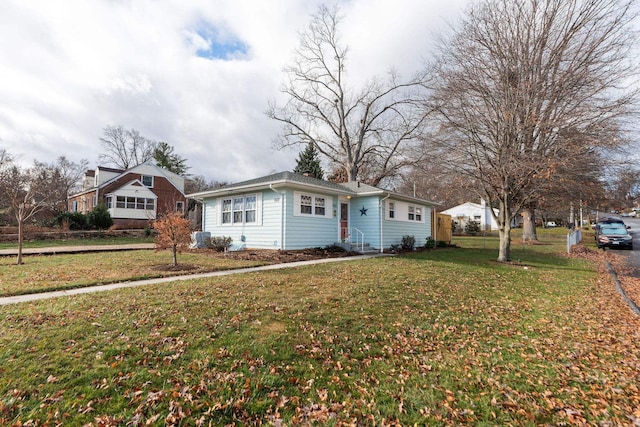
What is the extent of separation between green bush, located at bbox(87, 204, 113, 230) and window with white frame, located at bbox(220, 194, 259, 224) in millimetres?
13496

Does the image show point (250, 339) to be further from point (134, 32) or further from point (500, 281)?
point (134, 32)

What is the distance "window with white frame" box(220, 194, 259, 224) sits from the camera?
14328mm

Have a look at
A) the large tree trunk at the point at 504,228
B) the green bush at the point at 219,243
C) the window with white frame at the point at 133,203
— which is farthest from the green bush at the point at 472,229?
the window with white frame at the point at 133,203

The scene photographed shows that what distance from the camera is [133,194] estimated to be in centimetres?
2902

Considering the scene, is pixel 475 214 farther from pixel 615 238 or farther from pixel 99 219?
pixel 99 219

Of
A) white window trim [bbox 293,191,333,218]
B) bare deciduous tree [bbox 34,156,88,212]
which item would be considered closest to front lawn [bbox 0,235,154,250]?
white window trim [bbox 293,191,333,218]

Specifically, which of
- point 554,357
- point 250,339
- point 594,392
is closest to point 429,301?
point 554,357

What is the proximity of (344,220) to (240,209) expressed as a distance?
17.7 feet

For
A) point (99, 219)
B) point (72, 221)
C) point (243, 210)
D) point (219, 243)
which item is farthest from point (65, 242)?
point (243, 210)

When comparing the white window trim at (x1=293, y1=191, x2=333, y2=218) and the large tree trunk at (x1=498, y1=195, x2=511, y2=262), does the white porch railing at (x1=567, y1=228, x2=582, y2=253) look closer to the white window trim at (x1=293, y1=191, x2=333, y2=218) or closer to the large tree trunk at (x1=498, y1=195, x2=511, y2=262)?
the large tree trunk at (x1=498, y1=195, x2=511, y2=262)

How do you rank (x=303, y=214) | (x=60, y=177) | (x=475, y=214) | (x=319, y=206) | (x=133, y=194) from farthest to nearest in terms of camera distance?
(x=475, y=214)
(x=60, y=177)
(x=133, y=194)
(x=319, y=206)
(x=303, y=214)

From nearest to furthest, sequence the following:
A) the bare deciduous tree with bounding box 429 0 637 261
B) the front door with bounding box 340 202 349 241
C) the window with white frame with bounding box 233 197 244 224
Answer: the bare deciduous tree with bounding box 429 0 637 261 → the window with white frame with bounding box 233 197 244 224 → the front door with bounding box 340 202 349 241

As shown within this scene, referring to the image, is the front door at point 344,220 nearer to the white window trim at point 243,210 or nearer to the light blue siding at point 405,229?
the light blue siding at point 405,229

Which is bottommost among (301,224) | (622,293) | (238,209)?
(622,293)
